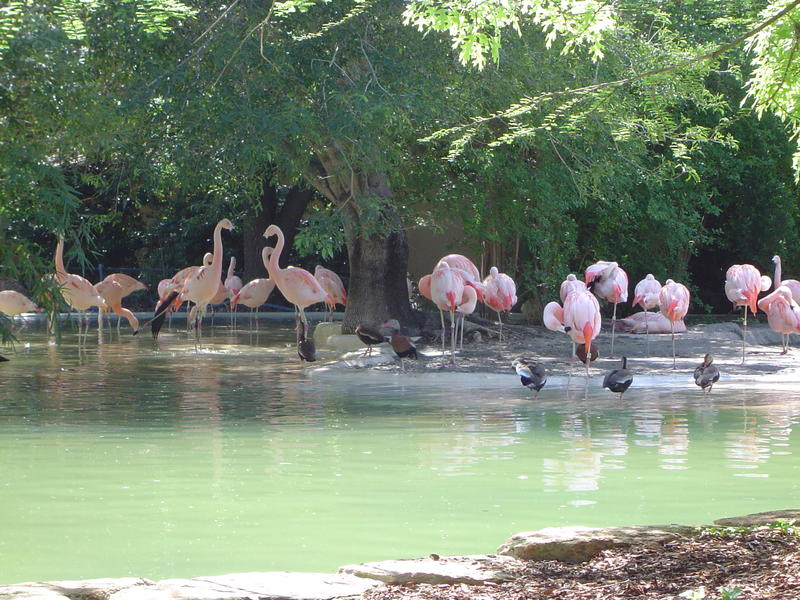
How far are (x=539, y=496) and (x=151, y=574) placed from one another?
2.56 metres

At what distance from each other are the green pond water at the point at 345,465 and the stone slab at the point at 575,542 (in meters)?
0.72

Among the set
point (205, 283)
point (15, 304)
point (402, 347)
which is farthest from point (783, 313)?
point (15, 304)

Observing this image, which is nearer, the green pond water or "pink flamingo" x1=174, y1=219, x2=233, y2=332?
the green pond water

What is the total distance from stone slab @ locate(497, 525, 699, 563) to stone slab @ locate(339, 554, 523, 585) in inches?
4.7

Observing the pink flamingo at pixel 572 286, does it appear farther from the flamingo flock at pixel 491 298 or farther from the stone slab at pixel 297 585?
the stone slab at pixel 297 585

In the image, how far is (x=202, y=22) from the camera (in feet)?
45.0

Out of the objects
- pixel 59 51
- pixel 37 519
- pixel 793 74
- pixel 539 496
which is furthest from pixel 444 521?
pixel 59 51

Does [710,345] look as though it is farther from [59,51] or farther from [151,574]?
[151,574]

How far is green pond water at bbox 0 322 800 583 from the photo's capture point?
5648mm

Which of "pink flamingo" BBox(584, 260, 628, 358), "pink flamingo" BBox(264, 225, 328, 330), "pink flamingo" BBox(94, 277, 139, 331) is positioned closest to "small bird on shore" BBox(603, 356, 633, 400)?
"pink flamingo" BBox(584, 260, 628, 358)

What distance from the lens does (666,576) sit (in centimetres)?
429

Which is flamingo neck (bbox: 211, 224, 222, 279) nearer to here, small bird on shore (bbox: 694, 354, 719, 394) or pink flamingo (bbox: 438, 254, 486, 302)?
pink flamingo (bbox: 438, 254, 486, 302)

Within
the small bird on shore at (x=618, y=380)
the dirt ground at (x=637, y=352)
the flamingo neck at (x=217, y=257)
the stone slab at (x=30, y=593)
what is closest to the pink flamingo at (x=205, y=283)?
the flamingo neck at (x=217, y=257)

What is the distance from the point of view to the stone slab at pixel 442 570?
430cm
